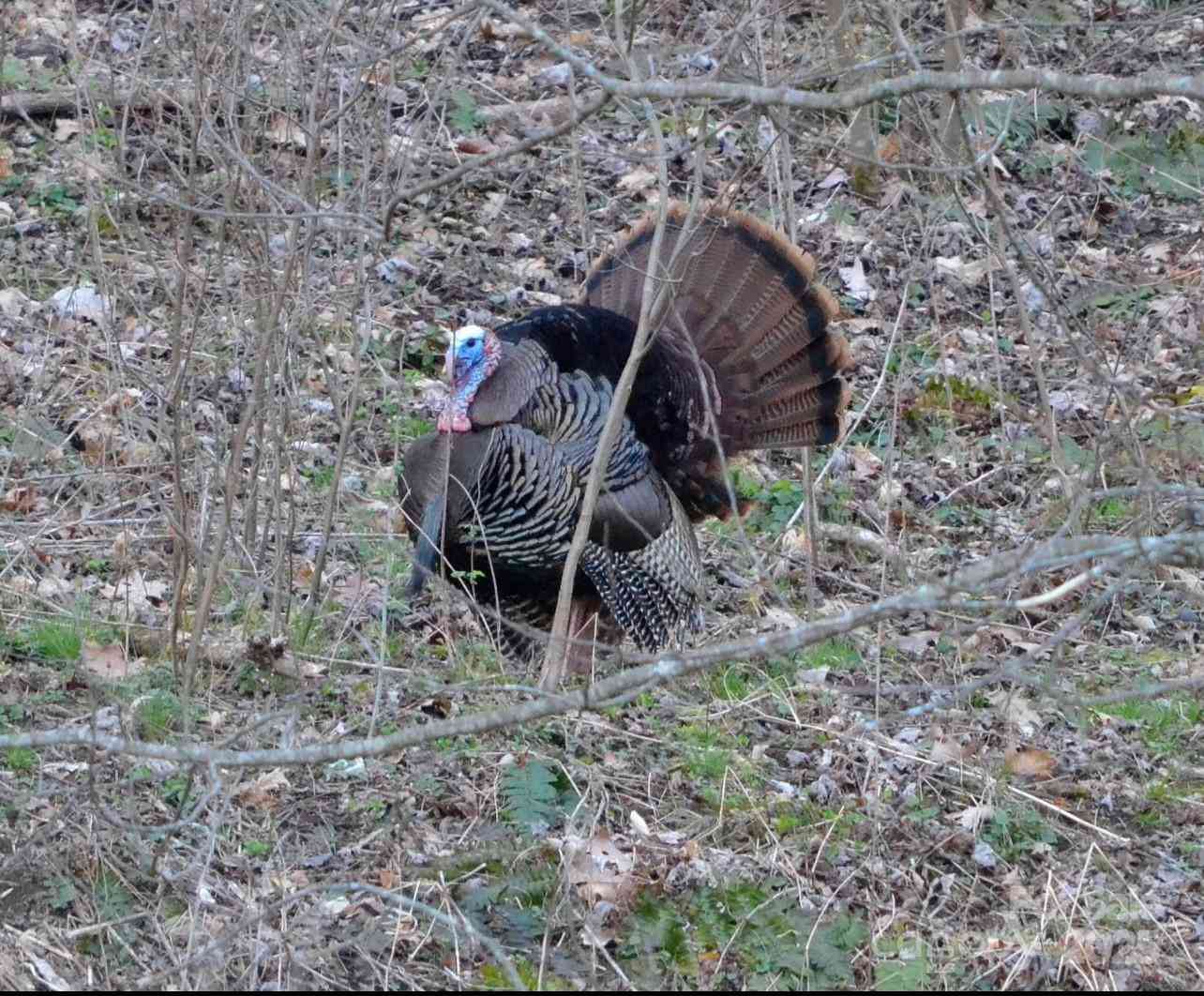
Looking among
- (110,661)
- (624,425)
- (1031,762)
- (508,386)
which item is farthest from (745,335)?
(110,661)

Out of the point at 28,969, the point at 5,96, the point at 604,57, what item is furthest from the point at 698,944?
the point at 5,96

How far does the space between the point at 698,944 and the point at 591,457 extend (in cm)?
205

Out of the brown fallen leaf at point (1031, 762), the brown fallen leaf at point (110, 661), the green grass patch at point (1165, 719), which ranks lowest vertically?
the brown fallen leaf at point (110, 661)

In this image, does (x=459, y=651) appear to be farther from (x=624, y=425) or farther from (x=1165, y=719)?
(x=1165, y=719)

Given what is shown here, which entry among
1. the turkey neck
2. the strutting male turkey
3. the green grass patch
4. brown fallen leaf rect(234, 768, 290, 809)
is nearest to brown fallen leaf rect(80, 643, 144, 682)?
brown fallen leaf rect(234, 768, 290, 809)

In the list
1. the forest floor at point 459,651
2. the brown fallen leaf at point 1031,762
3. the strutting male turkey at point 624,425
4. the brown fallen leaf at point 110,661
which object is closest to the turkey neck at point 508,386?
the strutting male turkey at point 624,425

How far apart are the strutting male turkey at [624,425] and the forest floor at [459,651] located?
31 centimetres

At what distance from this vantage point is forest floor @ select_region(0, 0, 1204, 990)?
13.4 ft

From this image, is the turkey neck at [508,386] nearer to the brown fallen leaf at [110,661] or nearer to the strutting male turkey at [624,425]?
the strutting male turkey at [624,425]

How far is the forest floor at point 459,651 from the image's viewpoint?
408cm

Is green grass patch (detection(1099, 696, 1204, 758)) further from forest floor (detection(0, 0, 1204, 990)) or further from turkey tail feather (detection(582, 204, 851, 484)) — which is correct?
turkey tail feather (detection(582, 204, 851, 484))

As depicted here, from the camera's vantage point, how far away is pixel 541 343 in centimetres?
591

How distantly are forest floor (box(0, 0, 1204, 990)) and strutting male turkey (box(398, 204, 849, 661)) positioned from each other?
31 centimetres

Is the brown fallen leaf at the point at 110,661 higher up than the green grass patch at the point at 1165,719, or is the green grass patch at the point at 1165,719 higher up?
the green grass patch at the point at 1165,719
